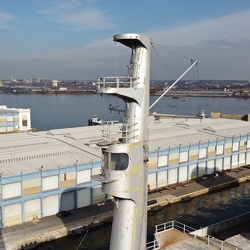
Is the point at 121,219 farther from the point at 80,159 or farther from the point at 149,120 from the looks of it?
the point at 80,159

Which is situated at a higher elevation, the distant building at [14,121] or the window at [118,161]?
the window at [118,161]

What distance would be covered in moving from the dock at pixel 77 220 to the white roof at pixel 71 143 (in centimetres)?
448

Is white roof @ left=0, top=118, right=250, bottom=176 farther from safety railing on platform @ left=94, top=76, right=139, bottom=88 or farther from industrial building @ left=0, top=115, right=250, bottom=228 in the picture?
safety railing on platform @ left=94, top=76, right=139, bottom=88

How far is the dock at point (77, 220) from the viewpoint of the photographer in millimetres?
25828

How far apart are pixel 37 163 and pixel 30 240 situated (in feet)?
26.2

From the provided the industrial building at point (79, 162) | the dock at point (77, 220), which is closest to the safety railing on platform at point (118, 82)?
the industrial building at point (79, 162)

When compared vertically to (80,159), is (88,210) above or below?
below

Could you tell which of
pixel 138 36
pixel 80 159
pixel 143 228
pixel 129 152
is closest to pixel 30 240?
pixel 80 159

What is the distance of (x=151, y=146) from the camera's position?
39562mm

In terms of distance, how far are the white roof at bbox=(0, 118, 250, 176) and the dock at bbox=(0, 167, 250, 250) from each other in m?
4.48

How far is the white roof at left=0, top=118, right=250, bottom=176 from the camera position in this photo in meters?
31.8

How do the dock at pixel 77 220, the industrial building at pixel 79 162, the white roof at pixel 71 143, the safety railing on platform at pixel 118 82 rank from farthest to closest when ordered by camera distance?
the white roof at pixel 71 143
the industrial building at pixel 79 162
the dock at pixel 77 220
the safety railing on platform at pixel 118 82

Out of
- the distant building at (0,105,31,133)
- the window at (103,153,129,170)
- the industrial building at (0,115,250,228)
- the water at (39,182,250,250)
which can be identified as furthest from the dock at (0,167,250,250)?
the distant building at (0,105,31,133)

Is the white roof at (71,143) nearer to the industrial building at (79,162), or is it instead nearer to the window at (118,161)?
the industrial building at (79,162)
